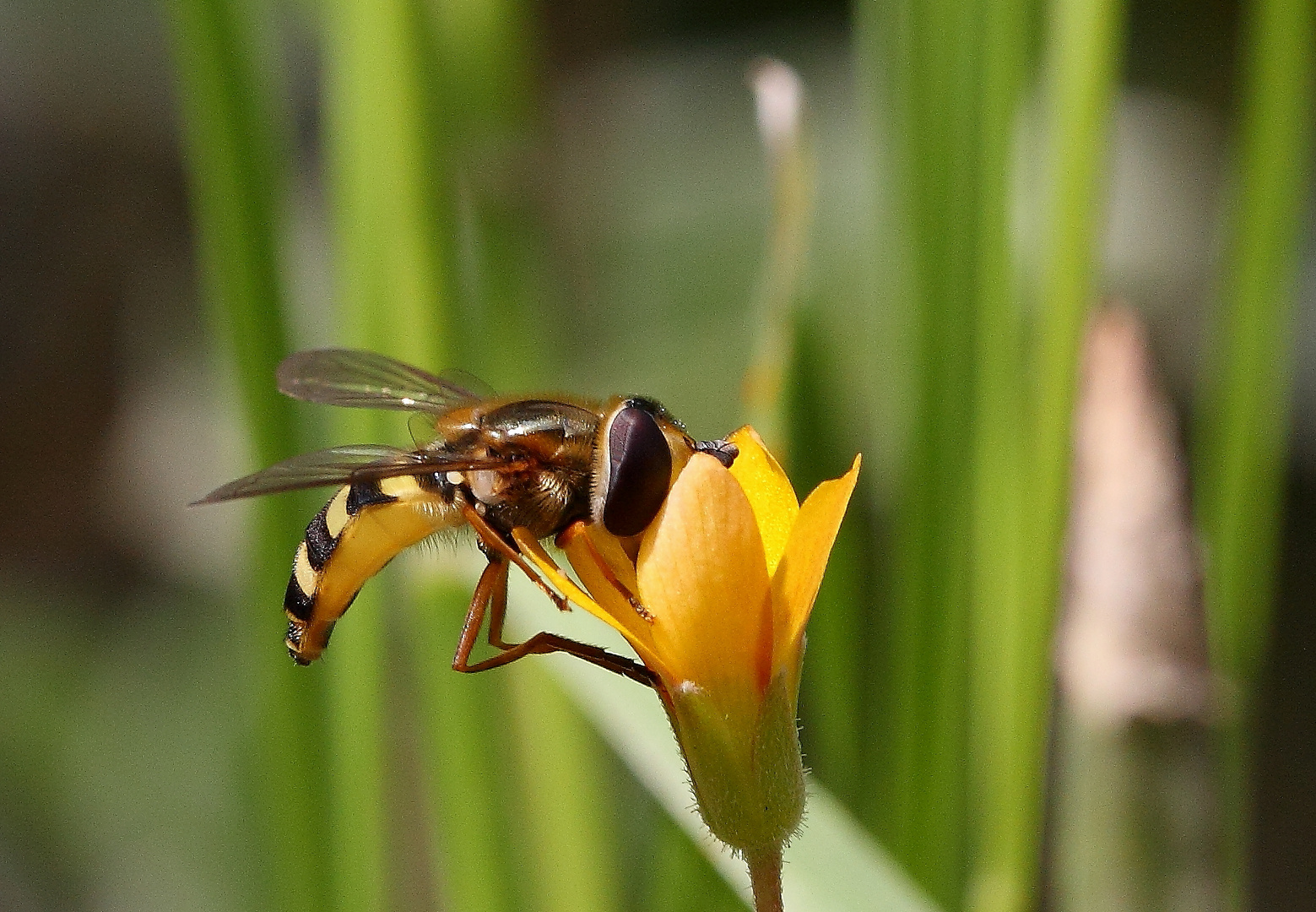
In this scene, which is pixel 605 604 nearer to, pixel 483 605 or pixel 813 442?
pixel 483 605

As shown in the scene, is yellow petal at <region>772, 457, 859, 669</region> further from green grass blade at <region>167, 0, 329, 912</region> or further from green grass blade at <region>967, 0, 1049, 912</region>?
green grass blade at <region>167, 0, 329, 912</region>

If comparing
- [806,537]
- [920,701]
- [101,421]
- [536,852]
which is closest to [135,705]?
[101,421]

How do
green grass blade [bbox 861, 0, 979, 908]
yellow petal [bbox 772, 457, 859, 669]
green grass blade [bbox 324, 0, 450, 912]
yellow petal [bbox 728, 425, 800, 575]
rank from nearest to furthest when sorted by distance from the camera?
yellow petal [bbox 772, 457, 859, 669] < yellow petal [bbox 728, 425, 800, 575] < green grass blade [bbox 861, 0, 979, 908] < green grass blade [bbox 324, 0, 450, 912]

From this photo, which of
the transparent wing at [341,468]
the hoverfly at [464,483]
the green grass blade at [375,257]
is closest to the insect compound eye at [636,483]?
the hoverfly at [464,483]

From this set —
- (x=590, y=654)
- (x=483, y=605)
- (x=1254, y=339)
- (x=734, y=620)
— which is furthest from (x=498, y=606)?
(x=1254, y=339)

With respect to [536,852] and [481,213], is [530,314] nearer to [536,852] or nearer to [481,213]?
[481,213]

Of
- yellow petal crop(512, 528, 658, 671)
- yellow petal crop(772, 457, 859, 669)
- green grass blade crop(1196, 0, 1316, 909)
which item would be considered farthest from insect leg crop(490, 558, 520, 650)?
green grass blade crop(1196, 0, 1316, 909)
